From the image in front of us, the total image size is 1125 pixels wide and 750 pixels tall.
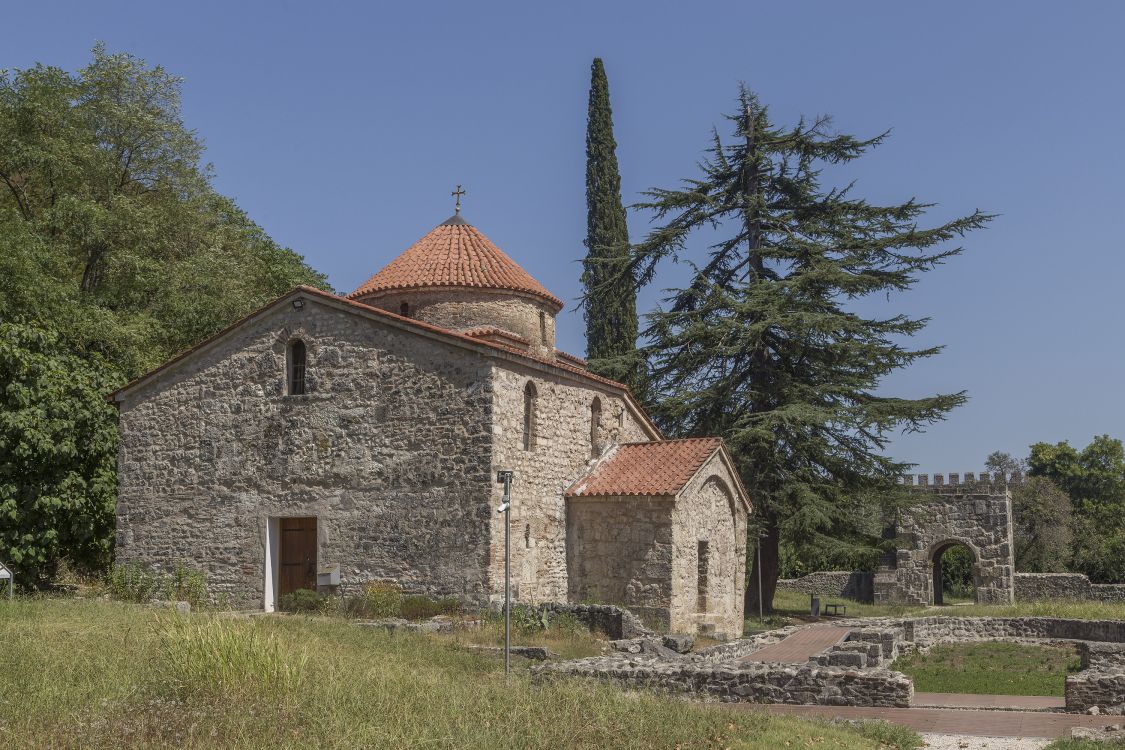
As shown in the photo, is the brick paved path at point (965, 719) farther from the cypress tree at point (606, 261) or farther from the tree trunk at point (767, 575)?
the cypress tree at point (606, 261)

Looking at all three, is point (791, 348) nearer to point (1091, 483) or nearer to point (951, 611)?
point (951, 611)

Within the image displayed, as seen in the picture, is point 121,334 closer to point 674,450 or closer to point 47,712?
point 674,450

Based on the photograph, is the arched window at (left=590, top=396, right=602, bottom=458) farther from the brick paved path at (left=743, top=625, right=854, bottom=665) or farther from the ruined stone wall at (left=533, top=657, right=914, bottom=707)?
the ruined stone wall at (left=533, top=657, right=914, bottom=707)

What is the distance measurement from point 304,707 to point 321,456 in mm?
12106

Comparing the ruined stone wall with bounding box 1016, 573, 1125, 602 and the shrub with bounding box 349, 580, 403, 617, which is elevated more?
the shrub with bounding box 349, 580, 403, 617

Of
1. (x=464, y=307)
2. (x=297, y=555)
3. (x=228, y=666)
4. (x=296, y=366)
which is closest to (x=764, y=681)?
(x=228, y=666)

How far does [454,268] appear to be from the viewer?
26172 millimetres

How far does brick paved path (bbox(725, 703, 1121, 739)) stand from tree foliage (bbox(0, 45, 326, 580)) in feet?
56.8

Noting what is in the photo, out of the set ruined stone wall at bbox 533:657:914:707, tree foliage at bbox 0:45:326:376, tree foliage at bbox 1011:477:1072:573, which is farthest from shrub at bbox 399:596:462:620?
tree foliage at bbox 1011:477:1072:573

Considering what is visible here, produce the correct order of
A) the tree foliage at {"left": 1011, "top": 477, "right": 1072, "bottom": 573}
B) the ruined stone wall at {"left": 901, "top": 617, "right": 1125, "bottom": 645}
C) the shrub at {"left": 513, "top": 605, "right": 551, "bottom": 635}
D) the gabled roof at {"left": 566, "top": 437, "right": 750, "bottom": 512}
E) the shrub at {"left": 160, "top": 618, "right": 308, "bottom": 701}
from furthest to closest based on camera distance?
the tree foliage at {"left": 1011, "top": 477, "right": 1072, "bottom": 573} → the ruined stone wall at {"left": 901, "top": 617, "right": 1125, "bottom": 645} → the gabled roof at {"left": 566, "top": 437, "right": 750, "bottom": 512} → the shrub at {"left": 513, "top": 605, "right": 551, "bottom": 635} → the shrub at {"left": 160, "top": 618, "right": 308, "bottom": 701}

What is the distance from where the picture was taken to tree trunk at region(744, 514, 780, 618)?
104 feet

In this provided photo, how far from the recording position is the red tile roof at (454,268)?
2584cm

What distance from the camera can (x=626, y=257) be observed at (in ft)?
113

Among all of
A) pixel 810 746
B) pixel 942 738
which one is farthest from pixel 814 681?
pixel 810 746
